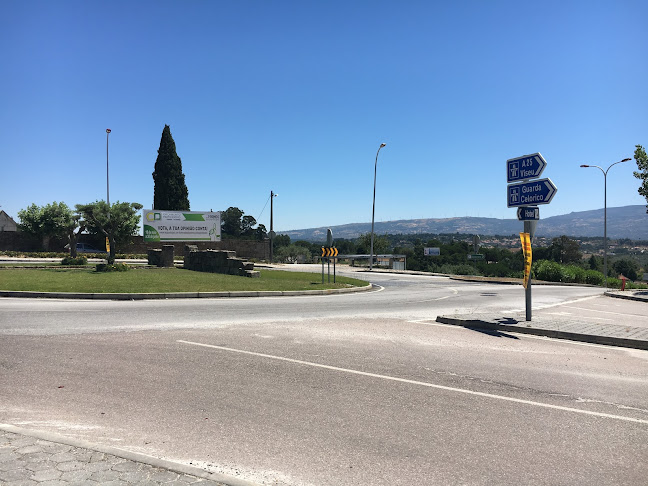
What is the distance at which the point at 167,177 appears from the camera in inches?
2229

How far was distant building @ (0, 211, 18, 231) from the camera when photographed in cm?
7364

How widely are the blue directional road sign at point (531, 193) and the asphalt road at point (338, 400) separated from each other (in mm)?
3099

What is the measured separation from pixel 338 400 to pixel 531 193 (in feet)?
25.3

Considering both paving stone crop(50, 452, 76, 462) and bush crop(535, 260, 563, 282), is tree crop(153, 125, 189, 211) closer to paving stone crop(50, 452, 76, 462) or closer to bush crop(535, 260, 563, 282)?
bush crop(535, 260, 563, 282)

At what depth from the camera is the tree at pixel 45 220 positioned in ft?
138

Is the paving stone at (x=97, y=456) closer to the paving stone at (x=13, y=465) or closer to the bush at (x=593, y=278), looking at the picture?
the paving stone at (x=13, y=465)

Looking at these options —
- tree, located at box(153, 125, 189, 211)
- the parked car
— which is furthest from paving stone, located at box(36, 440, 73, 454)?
tree, located at box(153, 125, 189, 211)

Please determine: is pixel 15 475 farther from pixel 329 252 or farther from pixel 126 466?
pixel 329 252

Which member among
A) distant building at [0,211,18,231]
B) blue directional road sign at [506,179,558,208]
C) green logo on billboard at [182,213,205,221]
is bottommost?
blue directional road sign at [506,179,558,208]

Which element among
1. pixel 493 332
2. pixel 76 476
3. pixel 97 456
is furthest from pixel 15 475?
pixel 493 332

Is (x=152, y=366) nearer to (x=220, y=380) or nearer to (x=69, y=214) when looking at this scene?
(x=220, y=380)

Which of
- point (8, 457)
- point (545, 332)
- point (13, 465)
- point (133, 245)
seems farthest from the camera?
point (133, 245)

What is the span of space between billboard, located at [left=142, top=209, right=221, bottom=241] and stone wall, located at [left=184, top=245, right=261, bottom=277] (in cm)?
2013

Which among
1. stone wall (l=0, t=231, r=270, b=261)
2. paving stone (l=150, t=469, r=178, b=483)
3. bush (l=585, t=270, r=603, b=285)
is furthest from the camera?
stone wall (l=0, t=231, r=270, b=261)
